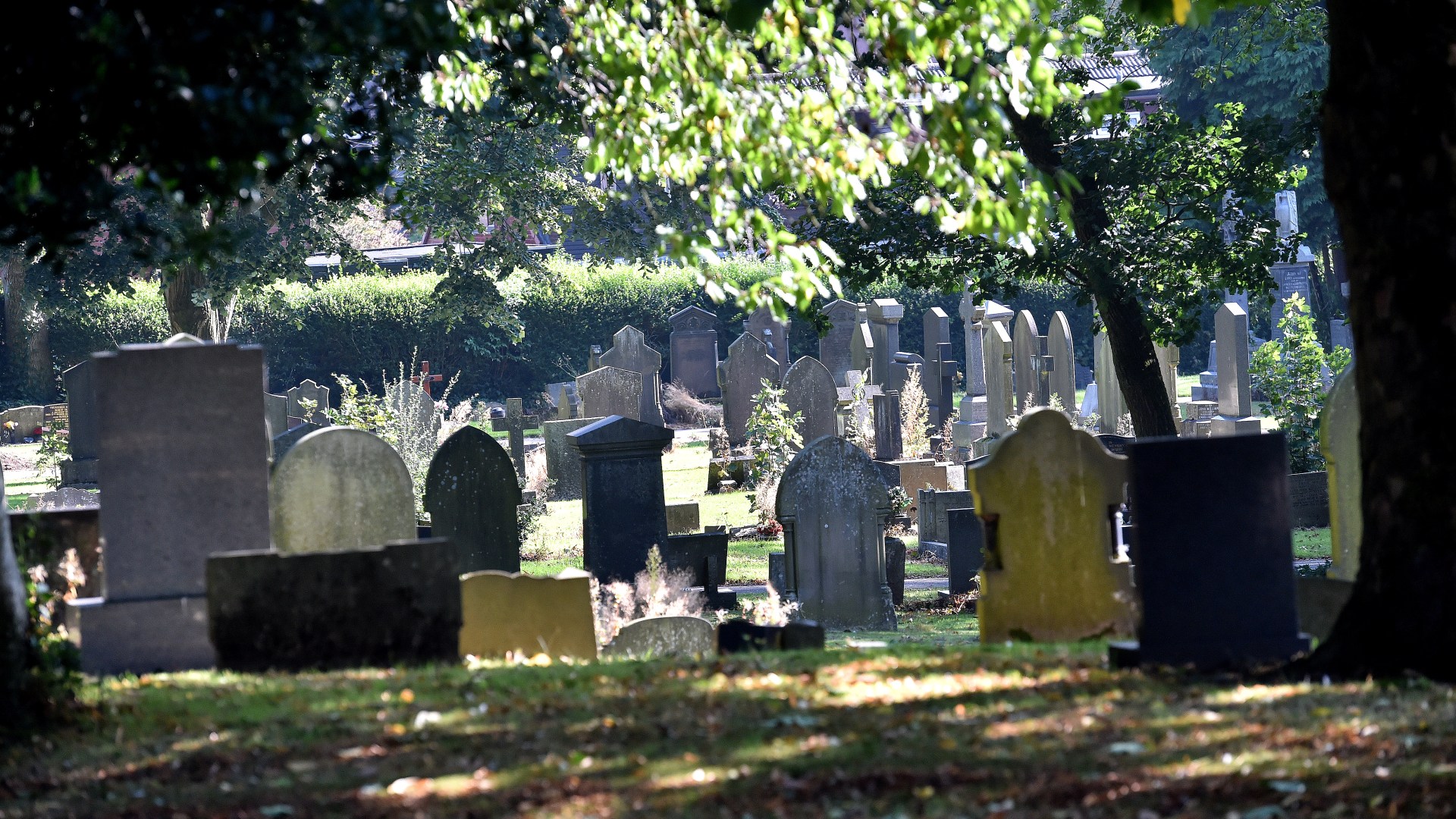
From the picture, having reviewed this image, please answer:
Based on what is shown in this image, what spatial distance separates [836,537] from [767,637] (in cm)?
416

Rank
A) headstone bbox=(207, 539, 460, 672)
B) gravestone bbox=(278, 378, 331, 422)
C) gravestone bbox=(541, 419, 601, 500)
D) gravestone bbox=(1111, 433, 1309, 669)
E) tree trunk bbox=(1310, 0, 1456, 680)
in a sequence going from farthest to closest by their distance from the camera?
gravestone bbox=(278, 378, 331, 422)
gravestone bbox=(541, 419, 601, 500)
headstone bbox=(207, 539, 460, 672)
gravestone bbox=(1111, 433, 1309, 669)
tree trunk bbox=(1310, 0, 1456, 680)

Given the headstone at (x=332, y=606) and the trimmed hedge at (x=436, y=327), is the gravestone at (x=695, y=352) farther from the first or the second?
the headstone at (x=332, y=606)

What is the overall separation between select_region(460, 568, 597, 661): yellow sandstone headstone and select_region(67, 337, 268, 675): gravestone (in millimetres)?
1216

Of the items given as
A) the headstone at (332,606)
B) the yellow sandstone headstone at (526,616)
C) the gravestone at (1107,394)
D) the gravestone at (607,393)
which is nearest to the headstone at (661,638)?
the yellow sandstone headstone at (526,616)

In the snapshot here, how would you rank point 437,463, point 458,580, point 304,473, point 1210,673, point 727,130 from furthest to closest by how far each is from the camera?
point 437,463 → point 304,473 → point 727,130 → point 458,580 → point 1210,673

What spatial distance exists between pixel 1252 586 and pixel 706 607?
5.87m

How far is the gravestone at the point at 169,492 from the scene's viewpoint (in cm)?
689

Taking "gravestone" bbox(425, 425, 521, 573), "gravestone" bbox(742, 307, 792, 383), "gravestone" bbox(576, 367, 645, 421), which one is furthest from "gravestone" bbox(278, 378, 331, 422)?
"gravestone" bbox(425, 425, 521, 573)

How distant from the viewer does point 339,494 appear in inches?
343

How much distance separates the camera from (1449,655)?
5.53 metres

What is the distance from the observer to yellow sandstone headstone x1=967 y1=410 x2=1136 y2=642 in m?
8.10

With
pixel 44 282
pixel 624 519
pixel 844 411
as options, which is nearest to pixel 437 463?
pixel 624 519

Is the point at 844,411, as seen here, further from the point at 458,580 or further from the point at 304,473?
the point at 458,580

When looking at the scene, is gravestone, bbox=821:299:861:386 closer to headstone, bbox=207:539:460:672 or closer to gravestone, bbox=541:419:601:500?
gravestone, bbox=541:419:601:500
